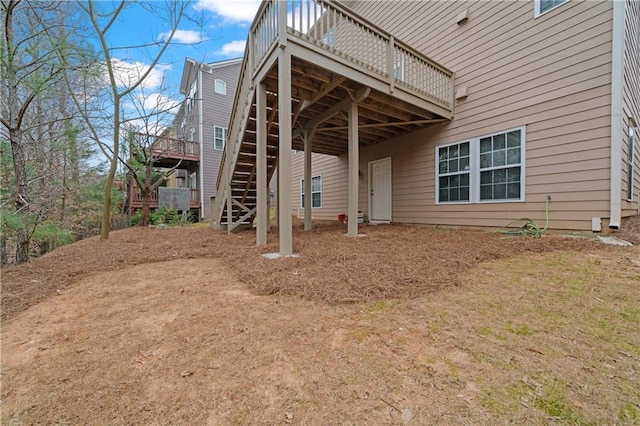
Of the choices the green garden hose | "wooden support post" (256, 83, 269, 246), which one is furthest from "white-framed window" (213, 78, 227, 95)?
the green garden hose

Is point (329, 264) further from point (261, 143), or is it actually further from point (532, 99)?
point (532, 99)

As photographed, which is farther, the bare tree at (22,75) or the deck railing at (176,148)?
the deck railing at (176,148)

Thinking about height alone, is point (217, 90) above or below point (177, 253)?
above

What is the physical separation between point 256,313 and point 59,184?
5881 mm

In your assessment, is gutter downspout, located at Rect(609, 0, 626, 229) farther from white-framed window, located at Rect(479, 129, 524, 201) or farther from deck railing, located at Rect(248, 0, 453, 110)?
deck railing, located at Rect(248, 0, 453, 110)

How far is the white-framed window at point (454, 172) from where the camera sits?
19.9 feet

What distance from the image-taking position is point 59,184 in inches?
209

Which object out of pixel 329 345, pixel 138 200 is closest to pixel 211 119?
pixel 138 200

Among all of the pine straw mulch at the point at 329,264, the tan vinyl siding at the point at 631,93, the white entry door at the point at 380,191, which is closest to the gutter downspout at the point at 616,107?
the tan vinyl siding at the point at 631,93

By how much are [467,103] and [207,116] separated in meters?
12.2

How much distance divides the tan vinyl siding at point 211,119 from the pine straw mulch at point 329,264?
920cm

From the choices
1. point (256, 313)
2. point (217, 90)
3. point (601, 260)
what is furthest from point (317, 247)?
point (217, 90)

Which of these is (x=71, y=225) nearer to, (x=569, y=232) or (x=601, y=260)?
(x=601, y=260)

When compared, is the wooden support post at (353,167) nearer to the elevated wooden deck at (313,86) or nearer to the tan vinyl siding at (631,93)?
the elevated wooden deck at (313,86)
